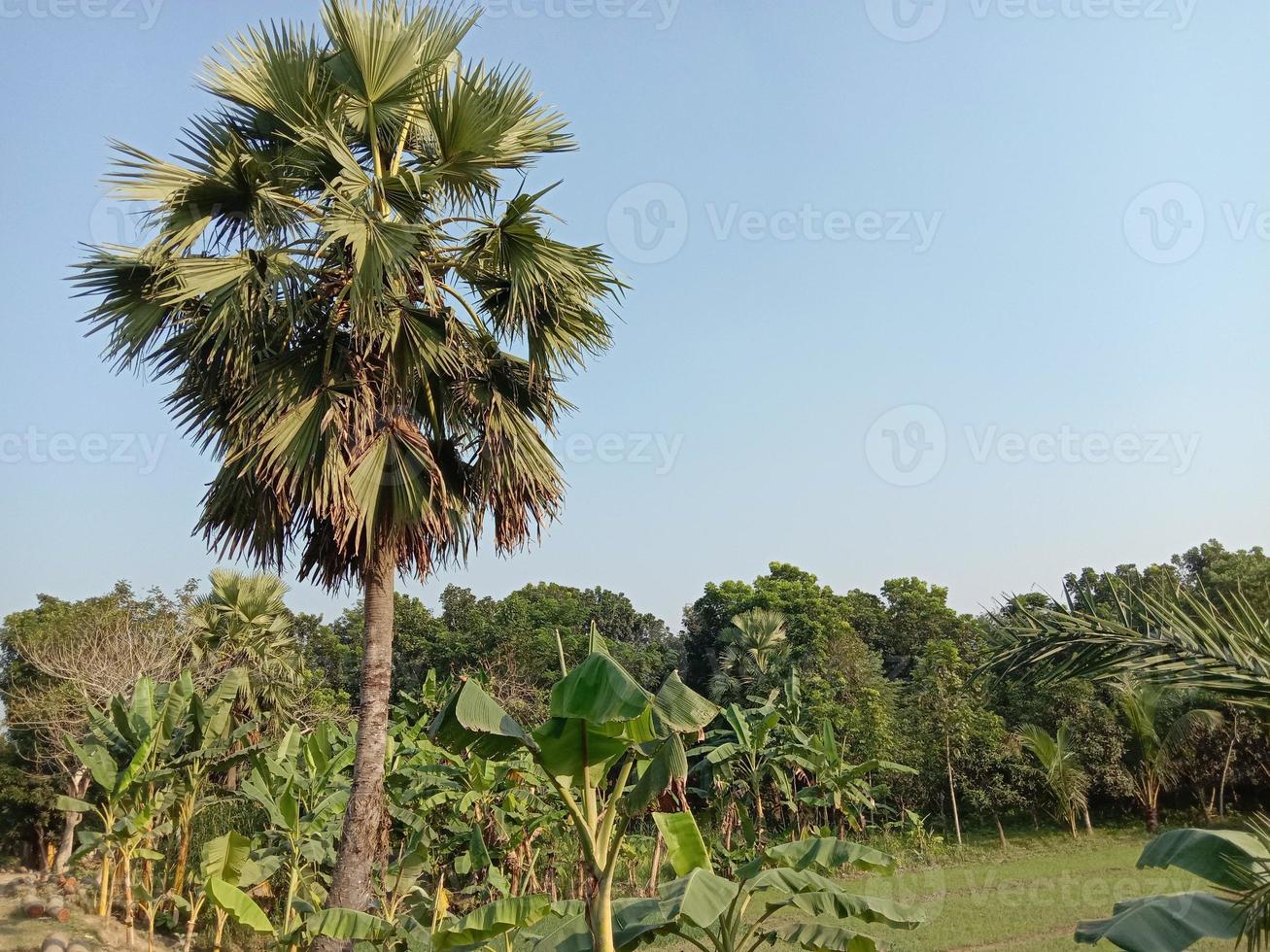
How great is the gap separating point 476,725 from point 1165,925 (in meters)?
4.62

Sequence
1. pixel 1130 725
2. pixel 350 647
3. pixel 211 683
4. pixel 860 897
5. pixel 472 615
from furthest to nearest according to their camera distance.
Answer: pixel 350 647, pixel 472 615, pixel 1130 725, pixel 211 683, pixel 860 897

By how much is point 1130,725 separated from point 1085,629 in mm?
22293

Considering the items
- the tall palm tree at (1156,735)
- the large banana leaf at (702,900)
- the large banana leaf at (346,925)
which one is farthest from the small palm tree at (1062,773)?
the large banana leaf at (346,925)

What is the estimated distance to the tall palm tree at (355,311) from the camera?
7.43 meters

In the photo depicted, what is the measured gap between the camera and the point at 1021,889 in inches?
599

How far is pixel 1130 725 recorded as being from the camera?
74.3ft

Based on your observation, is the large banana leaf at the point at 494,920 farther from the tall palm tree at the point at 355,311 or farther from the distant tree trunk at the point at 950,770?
the distant tree trunk at the point at 950,770

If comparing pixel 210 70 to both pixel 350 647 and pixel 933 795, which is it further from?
pixel 350 647

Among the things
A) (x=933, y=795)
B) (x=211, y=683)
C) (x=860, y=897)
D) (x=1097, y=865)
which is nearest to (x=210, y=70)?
(x=860, y=897)

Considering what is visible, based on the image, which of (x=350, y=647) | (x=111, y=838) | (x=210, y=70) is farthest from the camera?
(x=350, y=647)

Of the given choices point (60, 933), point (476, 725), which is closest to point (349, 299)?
point (476, 725)

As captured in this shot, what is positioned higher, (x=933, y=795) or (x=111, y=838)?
(x=111, y=838)

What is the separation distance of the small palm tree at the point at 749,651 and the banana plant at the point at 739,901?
60.6 ft

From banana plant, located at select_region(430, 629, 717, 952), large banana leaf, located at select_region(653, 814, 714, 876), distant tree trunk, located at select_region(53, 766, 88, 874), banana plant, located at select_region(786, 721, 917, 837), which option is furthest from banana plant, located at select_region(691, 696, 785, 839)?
distant tree trunk, located at select_region(53, 766, 88, 874)
